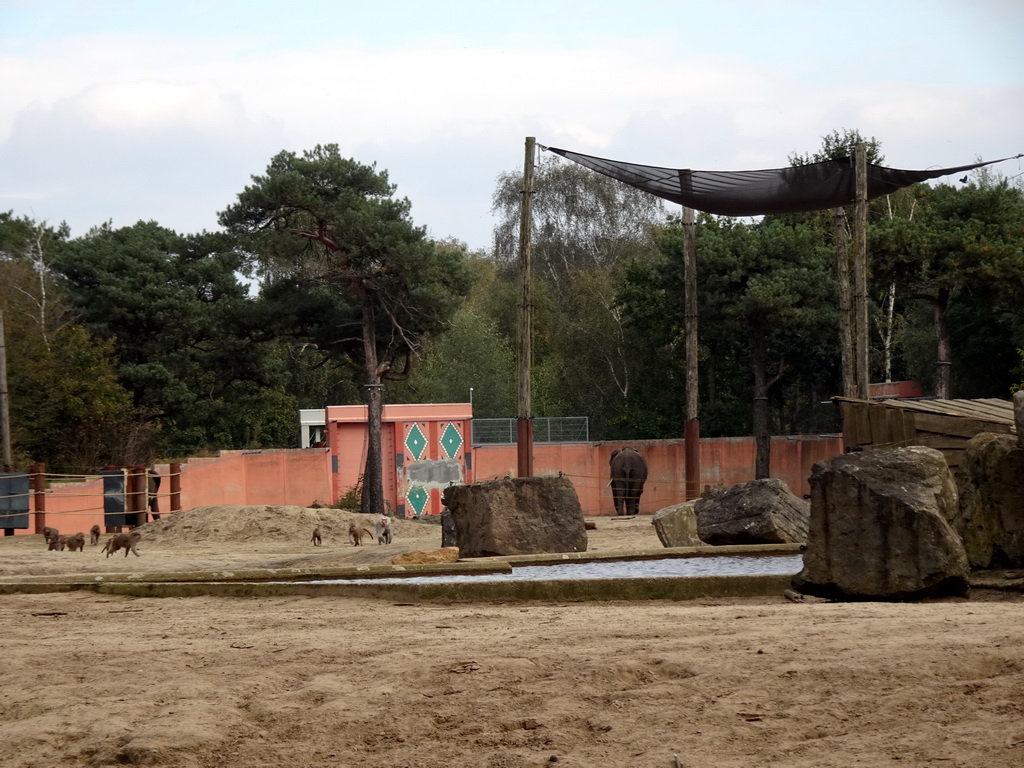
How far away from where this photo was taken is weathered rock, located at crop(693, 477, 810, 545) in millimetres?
12297

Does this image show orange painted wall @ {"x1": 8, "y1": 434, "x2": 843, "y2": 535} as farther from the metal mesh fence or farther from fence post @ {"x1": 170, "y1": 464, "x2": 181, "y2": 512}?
fence post @ {"x1": 170, "y1": 464, "x2": 181, "y2": 512}

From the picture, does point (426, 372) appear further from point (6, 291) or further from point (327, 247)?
point (327, 247)

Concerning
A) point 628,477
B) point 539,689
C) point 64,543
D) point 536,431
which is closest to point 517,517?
point 539,689

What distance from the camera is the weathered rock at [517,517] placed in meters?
12.8

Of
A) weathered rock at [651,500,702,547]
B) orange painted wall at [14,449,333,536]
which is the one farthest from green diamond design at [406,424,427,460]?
weathered rock at [651,500,702,547]

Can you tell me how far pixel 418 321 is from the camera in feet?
108

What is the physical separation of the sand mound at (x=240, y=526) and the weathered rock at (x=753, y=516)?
1126 cm

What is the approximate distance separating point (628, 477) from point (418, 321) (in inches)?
283

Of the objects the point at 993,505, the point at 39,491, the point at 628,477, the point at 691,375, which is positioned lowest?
the point at 628,477

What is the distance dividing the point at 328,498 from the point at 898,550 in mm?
28785

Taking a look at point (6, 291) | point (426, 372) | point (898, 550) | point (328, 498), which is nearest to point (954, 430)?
point (898, 550)

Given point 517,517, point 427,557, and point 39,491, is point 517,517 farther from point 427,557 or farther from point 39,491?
point 39,491

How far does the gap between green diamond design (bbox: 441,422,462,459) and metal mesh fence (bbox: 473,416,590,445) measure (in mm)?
966

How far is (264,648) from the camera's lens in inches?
273
